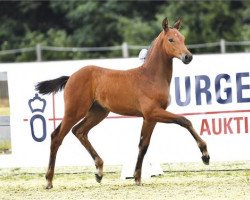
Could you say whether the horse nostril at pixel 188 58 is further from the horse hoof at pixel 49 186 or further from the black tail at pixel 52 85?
the horse hoof at pixel 49 186

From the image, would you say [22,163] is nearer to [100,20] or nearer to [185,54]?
[185,54]

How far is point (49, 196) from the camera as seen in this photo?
10.7 metres

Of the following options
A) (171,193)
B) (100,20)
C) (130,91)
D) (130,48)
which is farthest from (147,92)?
(100,20)

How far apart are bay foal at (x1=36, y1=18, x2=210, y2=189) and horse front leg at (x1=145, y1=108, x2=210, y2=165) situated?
0.01 metres

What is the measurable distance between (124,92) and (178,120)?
35.2 inches

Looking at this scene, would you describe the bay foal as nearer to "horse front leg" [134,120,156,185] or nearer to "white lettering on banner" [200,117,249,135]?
"horse front leg" [134,120,156,185]

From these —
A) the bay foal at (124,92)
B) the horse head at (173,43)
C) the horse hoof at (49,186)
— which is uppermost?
the horse head at (173,43)

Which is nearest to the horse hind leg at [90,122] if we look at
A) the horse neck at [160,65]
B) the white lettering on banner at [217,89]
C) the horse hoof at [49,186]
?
the horse hoof at [49,186]

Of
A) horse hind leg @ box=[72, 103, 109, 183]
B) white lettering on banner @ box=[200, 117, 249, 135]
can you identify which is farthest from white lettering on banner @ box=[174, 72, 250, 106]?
horse hind leg @ box=[72, 103, 109, 183]

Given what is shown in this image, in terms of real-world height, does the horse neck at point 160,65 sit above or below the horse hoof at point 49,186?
above

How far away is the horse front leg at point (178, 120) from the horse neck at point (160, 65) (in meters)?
0.47

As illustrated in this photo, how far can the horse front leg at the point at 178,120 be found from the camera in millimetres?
10695

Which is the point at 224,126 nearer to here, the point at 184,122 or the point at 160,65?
the point at 160,65

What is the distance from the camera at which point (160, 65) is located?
37.1ft
